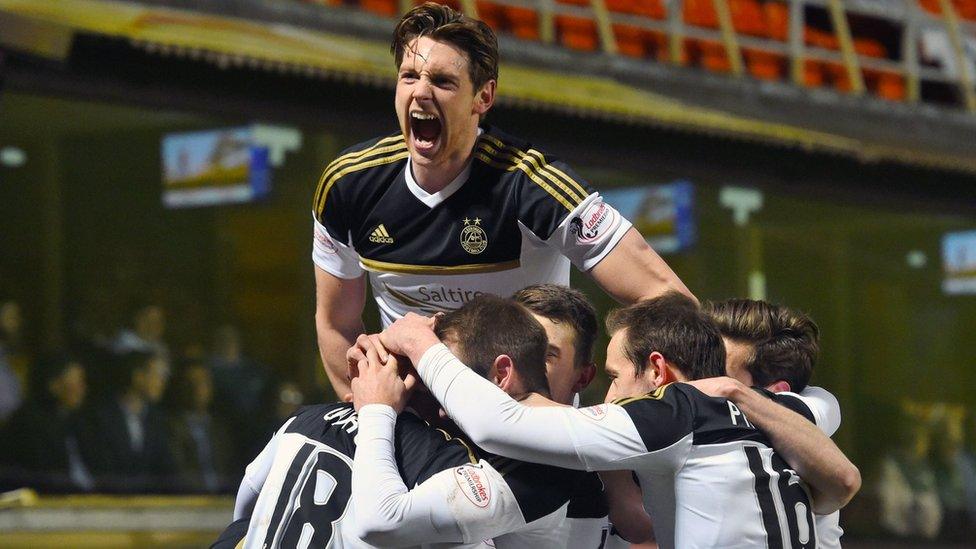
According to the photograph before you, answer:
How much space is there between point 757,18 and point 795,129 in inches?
53.5

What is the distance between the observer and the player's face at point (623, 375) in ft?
11.9

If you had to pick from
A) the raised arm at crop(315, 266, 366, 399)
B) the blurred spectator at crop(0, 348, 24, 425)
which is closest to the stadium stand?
the blurred spectator at crop(0, 348, 24, 425)

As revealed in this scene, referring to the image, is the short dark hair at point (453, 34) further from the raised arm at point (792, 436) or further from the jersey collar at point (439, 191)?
the raised arm at point (792, 436)

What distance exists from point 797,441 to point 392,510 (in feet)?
3.35

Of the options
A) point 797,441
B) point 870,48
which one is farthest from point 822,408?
point 870,48

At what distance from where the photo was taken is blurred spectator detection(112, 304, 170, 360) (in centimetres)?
1100

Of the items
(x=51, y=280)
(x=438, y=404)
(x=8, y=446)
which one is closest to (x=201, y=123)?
(x=51, y=280)

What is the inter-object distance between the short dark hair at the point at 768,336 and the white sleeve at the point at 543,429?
74cm

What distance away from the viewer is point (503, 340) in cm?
350

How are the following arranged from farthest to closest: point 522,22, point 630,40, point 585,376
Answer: point 630,40 → point 522,22 → point 585,376

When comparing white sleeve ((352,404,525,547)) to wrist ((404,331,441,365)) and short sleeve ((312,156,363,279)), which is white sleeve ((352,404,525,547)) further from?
short sleeve ((312,156,363,279))

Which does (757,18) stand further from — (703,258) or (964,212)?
(964,212)

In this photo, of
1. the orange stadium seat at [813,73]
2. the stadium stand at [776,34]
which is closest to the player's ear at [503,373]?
the stadium stand at [776,34]

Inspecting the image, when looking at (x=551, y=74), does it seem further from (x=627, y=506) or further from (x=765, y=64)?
(x=627, y=506)
